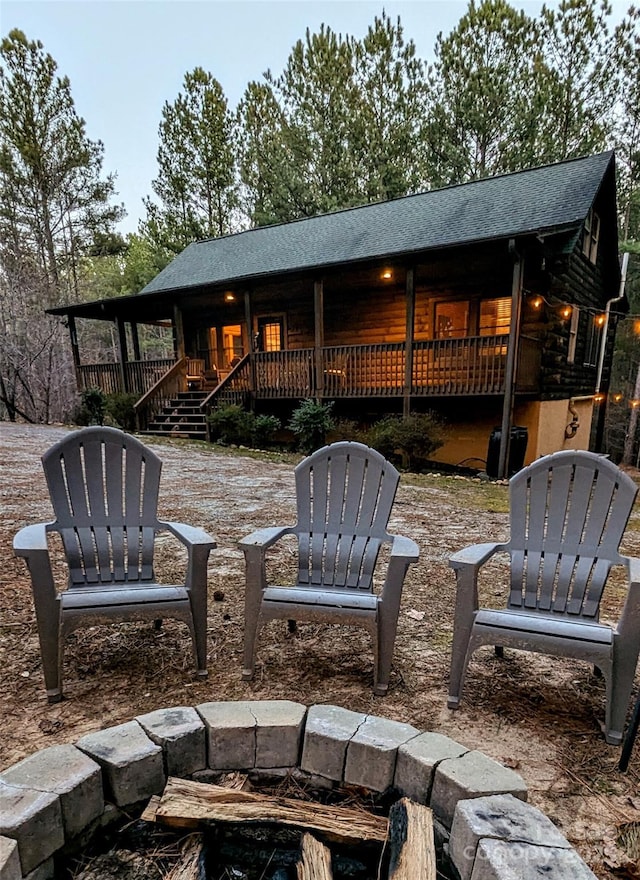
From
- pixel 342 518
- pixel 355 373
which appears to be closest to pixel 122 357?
pixel 355 373

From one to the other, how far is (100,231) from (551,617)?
2152cm

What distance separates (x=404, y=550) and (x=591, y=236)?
37.1 feet

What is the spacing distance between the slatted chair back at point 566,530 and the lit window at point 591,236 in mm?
9612

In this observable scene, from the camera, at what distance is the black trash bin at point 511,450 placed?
7.71 m

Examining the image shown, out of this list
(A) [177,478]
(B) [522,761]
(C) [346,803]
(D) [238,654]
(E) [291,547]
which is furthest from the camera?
(A) [177,478]

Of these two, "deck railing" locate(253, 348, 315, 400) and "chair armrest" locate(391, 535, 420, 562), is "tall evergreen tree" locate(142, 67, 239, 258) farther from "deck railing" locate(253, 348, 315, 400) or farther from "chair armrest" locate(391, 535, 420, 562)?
"chair armrest" locate(391, 535, 420, 562)

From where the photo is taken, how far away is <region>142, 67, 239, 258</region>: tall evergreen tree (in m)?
18.2

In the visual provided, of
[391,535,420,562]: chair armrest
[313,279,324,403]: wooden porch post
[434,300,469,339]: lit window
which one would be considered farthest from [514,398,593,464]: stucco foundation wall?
[391,535,420,562]: chair armrest

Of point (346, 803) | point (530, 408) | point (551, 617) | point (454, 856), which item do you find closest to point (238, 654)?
point (346, 803)

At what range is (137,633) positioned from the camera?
7.71ft

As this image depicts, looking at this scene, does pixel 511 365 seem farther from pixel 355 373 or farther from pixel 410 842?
pixel 410 842

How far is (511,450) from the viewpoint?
781 cm

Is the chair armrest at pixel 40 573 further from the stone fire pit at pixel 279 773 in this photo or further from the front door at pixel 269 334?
the front door at pixel 269 334

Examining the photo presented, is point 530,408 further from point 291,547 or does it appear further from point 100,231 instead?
point 100,231
